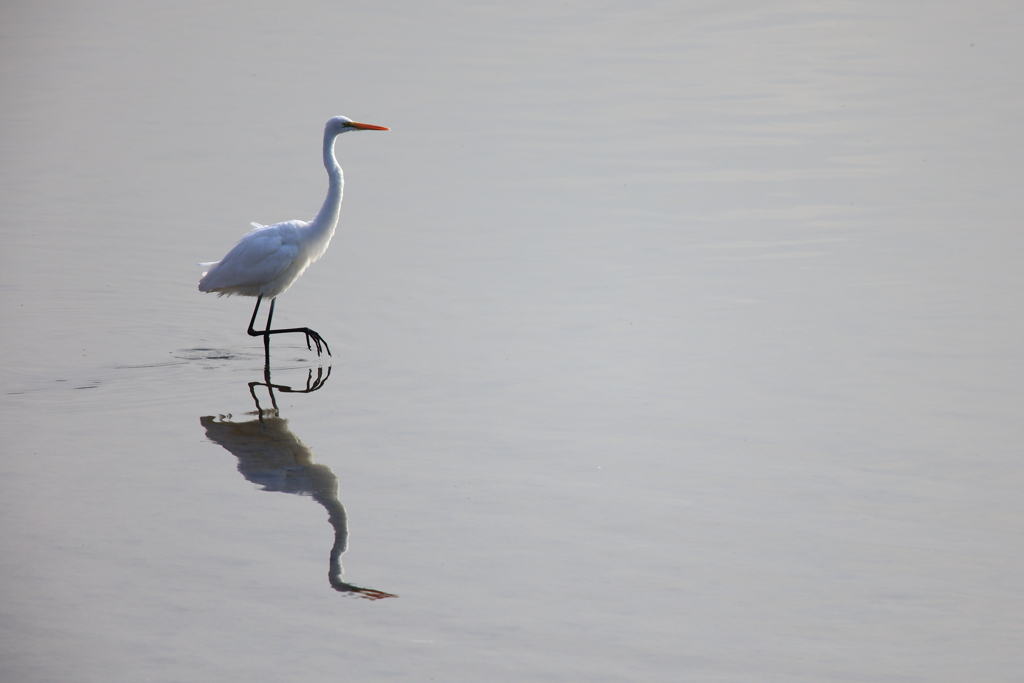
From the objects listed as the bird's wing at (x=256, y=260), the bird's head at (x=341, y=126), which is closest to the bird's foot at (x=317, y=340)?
the bird's wing at (x=256, y=260)

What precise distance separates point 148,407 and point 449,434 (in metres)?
1.73

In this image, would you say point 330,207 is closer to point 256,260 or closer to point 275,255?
point 275,255

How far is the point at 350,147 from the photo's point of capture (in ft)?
40.2

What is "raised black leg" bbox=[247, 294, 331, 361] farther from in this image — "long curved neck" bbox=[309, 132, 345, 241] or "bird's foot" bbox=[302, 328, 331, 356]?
"long curved neck" bbox=[309, 132, 345, 241]

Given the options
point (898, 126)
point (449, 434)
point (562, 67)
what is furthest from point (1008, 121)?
point (449, 434)

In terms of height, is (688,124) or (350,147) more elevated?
(688,124)

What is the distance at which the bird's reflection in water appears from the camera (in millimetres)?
4938

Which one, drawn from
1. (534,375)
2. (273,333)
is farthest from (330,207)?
(534,375)

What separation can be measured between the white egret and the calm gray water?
367 millimetres

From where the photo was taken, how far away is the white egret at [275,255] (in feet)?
24.9

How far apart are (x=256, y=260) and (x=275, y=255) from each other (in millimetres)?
126

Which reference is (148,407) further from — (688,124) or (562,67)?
(562,67)

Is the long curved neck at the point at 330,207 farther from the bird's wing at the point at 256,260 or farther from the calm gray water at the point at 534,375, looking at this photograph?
the calm gray water at the point at 534,375

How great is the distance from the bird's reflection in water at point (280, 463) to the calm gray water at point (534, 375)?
0.09 feet
